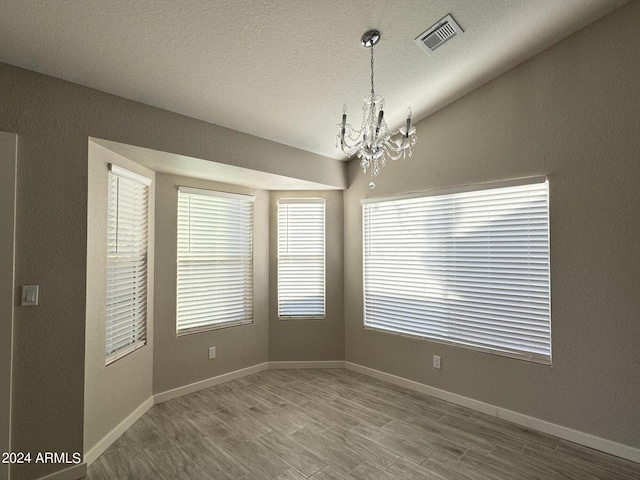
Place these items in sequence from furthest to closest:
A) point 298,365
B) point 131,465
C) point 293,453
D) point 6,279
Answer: point 298,365 → point 293,453 → point 131,465 → point 6,279

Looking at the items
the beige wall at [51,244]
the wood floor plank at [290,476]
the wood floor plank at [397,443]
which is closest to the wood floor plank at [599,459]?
the wood floor plank at [397,443]

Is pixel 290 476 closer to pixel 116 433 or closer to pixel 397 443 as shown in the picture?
pixel 397 443

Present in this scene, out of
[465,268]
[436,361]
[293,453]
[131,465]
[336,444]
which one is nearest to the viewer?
[131,465]

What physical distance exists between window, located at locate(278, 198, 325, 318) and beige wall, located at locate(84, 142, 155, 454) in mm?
1819

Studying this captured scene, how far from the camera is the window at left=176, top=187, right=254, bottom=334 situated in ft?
11.3

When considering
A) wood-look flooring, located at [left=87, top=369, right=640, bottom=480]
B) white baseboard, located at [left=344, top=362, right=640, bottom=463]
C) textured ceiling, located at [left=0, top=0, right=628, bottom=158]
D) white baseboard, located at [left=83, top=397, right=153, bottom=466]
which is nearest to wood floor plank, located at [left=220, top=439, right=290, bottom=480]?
wood-look flooring, located at [left=87, top=369, right=640, bottom=480]

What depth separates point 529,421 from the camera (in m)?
Answer: 2.68

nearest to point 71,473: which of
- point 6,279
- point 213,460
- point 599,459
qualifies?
point 213,460

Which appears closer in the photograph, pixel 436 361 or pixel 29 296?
pixel 29 296

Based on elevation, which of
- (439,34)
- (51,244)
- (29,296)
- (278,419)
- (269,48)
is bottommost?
(278,419)

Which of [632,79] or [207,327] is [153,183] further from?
[632,79]

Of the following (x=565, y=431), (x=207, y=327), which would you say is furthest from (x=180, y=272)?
(x=565, y=431)

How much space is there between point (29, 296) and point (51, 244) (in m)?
0.34

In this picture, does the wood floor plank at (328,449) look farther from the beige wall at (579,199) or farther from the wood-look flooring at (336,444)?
the beige wall at (579,199)
